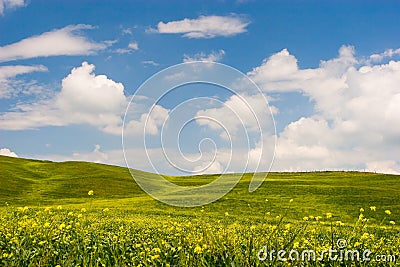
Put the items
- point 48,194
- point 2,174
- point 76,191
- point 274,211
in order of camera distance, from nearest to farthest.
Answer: point 274,211
point 48,194
point 76,191
point 2,174

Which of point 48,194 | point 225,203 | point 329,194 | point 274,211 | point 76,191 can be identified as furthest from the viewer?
point 76,191

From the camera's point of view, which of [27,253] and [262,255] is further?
[27,253]

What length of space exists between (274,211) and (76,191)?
3583 cm

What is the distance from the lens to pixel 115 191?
73.0 m

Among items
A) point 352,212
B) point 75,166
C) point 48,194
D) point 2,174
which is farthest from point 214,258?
point 75,166

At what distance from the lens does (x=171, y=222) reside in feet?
63.0

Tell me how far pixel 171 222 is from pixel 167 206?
91.9 ft

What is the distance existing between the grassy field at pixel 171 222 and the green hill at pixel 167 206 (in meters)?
0.14

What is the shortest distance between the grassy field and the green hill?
0.44 ft

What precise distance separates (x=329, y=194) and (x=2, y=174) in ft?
177

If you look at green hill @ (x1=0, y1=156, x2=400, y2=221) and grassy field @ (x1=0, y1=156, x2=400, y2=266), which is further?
green hill @ (x1=0, y1=156, x2=400, y2=221)

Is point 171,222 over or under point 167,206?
over

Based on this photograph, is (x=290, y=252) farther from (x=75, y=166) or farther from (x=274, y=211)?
(x=75, y=166)

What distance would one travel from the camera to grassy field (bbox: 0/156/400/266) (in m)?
7.42
